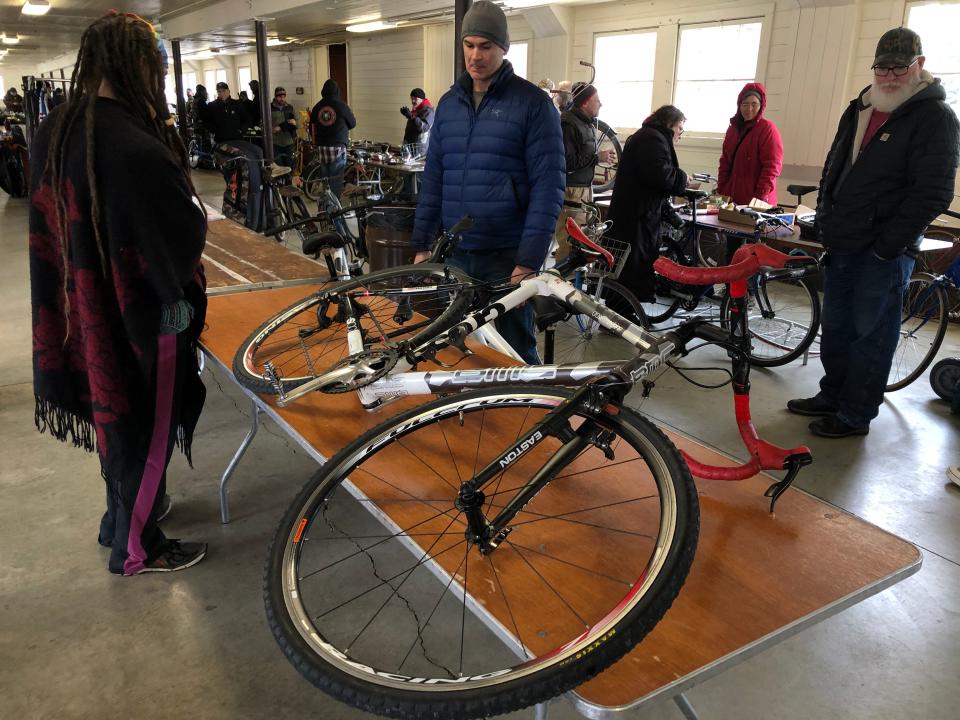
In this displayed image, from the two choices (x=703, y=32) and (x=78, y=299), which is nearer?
(x=78, y=299)

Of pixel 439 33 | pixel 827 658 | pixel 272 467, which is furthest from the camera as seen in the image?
pixel 439 33

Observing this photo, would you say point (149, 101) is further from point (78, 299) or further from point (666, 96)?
point (666, 96)

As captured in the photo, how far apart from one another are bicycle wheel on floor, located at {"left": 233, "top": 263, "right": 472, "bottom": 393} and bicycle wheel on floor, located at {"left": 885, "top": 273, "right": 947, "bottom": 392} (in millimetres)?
2576

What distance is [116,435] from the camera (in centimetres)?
183

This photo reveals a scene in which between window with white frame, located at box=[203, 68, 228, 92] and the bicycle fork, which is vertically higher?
window with white frame, located at box=[203, 68, 228, 92]

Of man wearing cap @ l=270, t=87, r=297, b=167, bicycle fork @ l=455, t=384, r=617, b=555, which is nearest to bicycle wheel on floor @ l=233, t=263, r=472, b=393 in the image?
bicycle fork @ l=455, t=384, r=617, b=555

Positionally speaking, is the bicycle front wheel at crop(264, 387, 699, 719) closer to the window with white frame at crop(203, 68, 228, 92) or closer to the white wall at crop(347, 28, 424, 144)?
the white wall at crop(347, 28, 424, 144)

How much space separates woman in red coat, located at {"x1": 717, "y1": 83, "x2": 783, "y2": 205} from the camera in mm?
4844

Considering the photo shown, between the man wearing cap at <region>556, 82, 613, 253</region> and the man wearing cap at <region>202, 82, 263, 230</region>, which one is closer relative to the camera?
the man wearing cap at <region>556, 82, 613, 253</region>

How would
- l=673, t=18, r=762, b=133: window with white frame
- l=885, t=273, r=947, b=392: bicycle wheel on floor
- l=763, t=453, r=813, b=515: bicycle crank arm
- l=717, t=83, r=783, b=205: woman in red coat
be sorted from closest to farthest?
l=763, t=453, r=813, b=515: bicycle crank arm, l=885, t=273, r=947, b=392: bicycle wheel on floor, l=717, t=83, r=783, b=205: woman in red coat, l=673, t=18, r=762, b=133: window with white frame

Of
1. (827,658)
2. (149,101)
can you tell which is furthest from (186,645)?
(827,658)

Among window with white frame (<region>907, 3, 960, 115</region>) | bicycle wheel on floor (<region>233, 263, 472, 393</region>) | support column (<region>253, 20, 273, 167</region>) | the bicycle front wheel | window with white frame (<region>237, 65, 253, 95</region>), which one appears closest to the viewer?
the bicycle front wheel

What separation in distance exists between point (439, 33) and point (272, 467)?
9980mm

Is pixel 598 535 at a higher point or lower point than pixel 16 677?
higher
